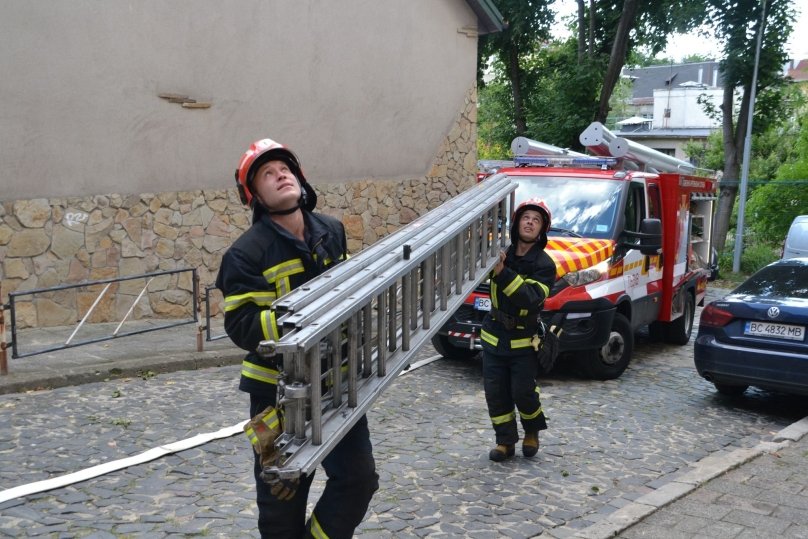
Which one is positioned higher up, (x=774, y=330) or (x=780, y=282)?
(x=780, y=282)

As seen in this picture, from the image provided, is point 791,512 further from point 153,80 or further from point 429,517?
point 153,80

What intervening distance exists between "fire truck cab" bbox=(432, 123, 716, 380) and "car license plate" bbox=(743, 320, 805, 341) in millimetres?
1402

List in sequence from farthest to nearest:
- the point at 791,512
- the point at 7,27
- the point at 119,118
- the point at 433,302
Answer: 1. the point at 119,118
2. the point at 7,27
3. the point at 791,512
4. the point at 433,302

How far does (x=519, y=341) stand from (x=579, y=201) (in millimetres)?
4011

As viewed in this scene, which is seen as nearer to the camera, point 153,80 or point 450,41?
point 153,80

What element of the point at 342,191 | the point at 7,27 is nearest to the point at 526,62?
the point at 342,191

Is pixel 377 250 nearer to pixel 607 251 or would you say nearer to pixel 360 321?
pixel 360 321

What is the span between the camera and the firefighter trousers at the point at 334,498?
11.4 ft

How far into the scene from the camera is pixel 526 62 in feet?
92.0

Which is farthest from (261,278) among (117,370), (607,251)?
(607,251)

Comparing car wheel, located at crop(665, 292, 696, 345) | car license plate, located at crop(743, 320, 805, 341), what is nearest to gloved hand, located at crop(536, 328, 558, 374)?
car license plate, located at crop(743, 320, 805, 341)

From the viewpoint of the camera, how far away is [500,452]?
616 cm

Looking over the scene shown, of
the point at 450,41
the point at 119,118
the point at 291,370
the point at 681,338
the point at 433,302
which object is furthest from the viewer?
the point at 450,41

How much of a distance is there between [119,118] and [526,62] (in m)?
19.6
